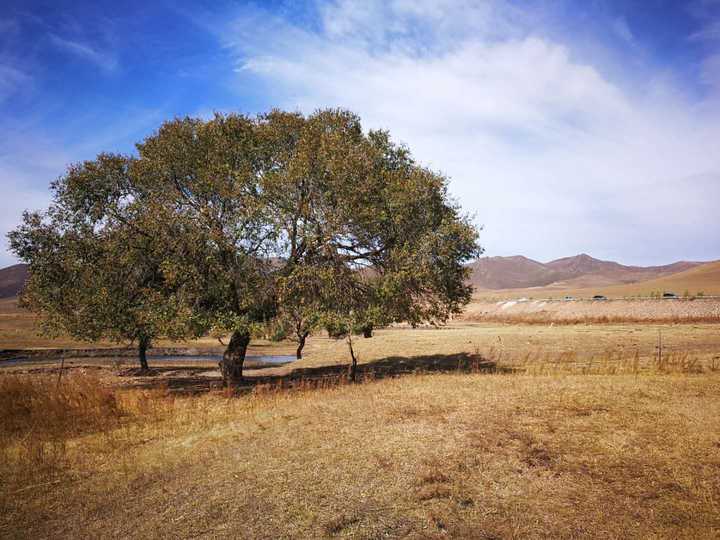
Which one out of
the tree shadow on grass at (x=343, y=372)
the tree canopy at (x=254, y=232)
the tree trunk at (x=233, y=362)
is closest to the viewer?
the tree canopy at (x=254, y=232)

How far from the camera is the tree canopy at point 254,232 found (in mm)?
18594

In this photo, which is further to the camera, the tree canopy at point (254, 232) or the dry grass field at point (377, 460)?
the tree canopy at point (254, 232)

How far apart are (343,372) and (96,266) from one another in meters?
14.3

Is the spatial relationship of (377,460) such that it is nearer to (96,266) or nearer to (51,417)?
(51,417)

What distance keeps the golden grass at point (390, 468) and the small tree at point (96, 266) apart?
15.1ft

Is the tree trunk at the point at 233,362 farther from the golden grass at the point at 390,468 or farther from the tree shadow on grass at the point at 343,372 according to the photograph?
the golden grass at the point at 390,468

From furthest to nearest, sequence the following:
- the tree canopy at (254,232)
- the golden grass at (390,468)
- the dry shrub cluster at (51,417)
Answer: the tree canopy at (254,232), the dry shrub cluster at (51,417), the golden grass at (390,468)

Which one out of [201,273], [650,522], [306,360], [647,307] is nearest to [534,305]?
[647,307]

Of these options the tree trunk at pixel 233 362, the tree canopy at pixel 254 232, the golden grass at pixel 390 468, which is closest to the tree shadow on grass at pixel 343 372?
the tree trunk at pixel 233 362

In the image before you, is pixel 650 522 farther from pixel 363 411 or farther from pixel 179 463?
pixel 179 463

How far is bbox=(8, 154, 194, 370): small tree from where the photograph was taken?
749 inches

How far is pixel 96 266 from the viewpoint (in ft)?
64.6

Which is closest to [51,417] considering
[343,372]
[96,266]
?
[96,266]

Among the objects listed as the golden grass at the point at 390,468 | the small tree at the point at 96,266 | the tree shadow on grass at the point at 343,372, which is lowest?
the tree shadow on grass at the point at 343,372
